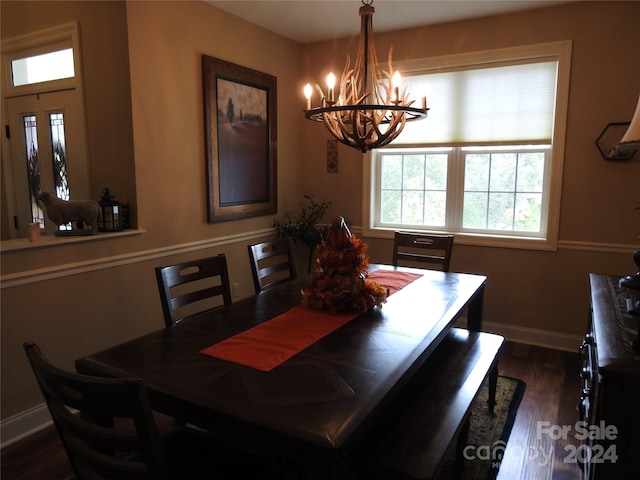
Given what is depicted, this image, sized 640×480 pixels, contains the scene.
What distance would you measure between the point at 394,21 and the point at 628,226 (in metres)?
2.39

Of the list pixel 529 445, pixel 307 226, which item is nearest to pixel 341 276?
pixel 529 445

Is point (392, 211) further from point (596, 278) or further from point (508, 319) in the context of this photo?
point (596, 278)

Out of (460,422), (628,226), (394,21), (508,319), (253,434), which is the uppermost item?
(394,21)

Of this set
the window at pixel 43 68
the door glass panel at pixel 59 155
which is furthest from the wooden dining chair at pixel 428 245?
the window at pixel 43 68

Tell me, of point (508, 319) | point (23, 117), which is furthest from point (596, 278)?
point (23, 117)

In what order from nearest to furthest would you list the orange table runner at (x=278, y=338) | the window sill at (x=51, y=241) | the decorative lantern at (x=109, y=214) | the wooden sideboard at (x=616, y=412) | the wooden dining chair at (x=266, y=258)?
the wooden sideboard at (x=616, y=412) → the orange table runner at (x=278, y=338) → the window sill at (x=51, y=241) → the wooden dining chair at (x=266, y=258) → the decorative lantern at (x=109, y=214)

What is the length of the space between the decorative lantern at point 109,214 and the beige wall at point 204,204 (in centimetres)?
10

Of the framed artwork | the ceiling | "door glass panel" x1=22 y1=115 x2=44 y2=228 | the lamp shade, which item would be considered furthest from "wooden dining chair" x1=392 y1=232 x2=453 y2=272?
"door glass panel" x1=22 y1=115 x2=44 y2=228

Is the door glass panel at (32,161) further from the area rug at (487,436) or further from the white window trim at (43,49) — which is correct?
the area rug at (487,436)

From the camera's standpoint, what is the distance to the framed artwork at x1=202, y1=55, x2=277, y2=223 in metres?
3.40

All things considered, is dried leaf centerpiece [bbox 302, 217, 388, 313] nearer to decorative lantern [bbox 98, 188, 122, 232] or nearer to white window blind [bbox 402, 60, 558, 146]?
decorative lantern [bbox 98, 188, 122, 232]

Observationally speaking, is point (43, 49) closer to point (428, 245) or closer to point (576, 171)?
point (428, 245)

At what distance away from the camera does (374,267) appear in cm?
296

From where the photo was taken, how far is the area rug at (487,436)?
2.09 meters
